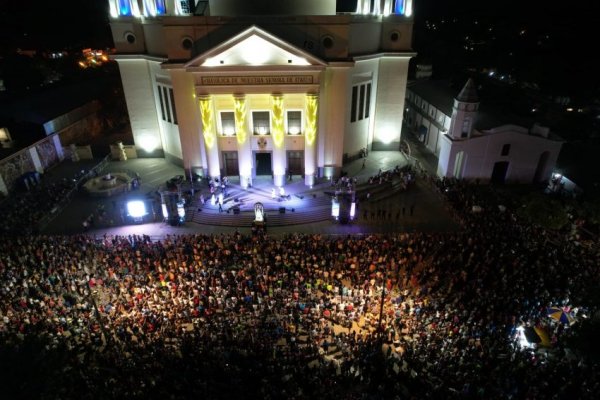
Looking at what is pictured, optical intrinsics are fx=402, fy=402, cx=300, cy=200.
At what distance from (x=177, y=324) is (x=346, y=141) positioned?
24797 mm

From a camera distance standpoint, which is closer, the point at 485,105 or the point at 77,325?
the point at 77,325

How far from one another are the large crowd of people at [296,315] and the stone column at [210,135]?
→ 11.1 metres

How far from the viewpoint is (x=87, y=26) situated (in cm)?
7394

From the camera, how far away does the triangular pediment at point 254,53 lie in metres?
30.7

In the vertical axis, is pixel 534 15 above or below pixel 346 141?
above

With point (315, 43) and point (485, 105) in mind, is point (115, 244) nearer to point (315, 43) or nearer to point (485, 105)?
point (315, 43)

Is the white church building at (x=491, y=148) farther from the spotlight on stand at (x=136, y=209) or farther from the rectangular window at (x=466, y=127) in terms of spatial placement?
the spotlight on stand at (x=136, y=209)

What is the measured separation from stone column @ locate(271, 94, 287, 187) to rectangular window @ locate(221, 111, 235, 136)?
3.76m

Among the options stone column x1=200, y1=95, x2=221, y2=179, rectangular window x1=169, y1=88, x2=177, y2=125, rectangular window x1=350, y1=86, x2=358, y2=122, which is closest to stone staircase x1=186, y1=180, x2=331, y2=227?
stone column x1=200, y1=95, x2=221, y2=179

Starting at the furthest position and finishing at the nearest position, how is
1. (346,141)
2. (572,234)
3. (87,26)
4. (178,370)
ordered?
(87,26)
(346,141)
(572,234)
(178,370)

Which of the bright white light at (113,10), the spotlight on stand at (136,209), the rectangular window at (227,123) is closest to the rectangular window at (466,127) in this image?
the rectangular window at (227,123)

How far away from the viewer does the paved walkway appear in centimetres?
2984

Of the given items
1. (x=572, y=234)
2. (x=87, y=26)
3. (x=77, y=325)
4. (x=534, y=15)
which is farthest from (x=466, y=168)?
(x=87, y=26)

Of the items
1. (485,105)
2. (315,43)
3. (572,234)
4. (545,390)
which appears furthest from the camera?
(485,105)
